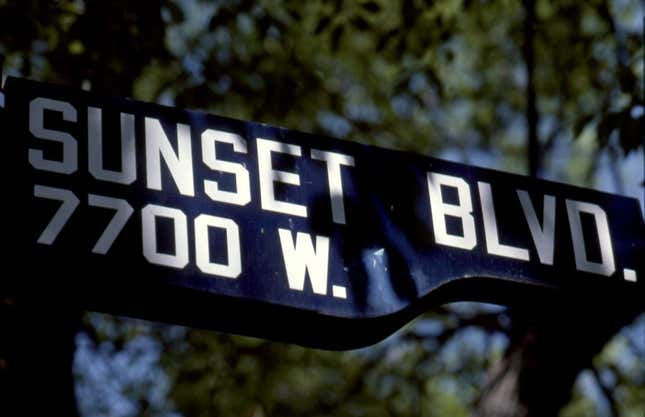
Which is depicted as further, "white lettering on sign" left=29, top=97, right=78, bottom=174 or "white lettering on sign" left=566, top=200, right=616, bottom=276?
"white lettering on sign" left=566, top=200, right=616, bottom=276

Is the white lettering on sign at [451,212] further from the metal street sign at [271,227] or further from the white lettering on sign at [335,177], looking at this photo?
the white lettering on sign at [335,177]

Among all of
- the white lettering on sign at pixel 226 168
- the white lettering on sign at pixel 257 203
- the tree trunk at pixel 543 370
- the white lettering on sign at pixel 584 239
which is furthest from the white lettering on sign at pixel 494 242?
the tree trunk at pixel 543 370

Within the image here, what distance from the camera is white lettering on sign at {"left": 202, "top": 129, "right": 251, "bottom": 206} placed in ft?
7.06

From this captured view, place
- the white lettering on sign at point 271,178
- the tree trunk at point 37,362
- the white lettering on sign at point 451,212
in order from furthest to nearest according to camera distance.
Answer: the tree trunk at point 37,362 → the white lettering on sign at point 451,212 → the white lettering on sign at point 271,178

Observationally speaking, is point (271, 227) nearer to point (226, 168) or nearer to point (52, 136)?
point (226, 168)

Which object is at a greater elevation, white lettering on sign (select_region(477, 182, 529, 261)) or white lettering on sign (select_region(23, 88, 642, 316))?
white lettering on sign (select_region(23, 88, 642, 316))

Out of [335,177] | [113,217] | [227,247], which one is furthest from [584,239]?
[113,217]

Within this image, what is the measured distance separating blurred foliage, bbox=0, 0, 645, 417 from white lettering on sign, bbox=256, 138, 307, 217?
2.77 m

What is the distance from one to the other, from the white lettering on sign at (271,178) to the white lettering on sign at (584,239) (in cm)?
61

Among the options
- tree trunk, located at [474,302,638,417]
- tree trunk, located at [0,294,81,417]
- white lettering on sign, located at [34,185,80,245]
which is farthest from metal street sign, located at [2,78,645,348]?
tree trunk, located at [0,294,81,417]

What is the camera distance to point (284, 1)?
632 centimetres

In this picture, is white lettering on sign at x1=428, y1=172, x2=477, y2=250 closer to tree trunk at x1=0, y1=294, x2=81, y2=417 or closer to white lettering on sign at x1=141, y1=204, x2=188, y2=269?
white lettering on sign at x1=141, y1=204, x2=188, y2=269

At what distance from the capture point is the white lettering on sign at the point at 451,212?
231cm

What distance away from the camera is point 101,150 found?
81.8 inches
